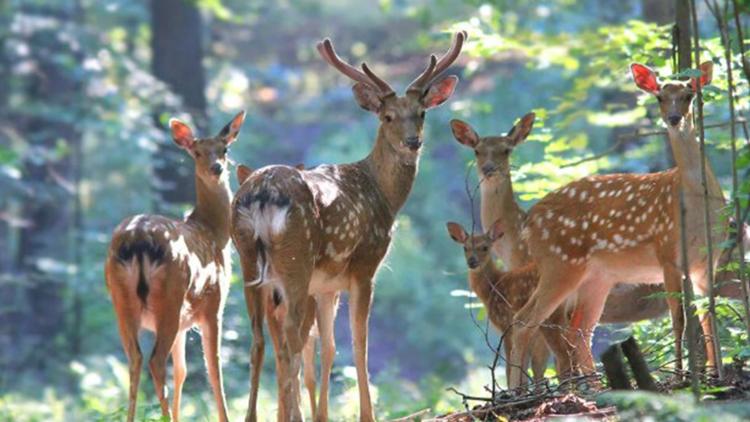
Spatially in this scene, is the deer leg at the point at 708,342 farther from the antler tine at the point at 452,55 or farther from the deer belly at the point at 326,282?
the antler tine at the point at 452,55

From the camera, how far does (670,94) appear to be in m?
10.5

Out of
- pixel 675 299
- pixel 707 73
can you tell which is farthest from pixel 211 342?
pixel 707 73

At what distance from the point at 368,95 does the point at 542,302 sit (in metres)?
2.04

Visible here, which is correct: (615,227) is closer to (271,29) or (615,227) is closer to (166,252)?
(166,252)

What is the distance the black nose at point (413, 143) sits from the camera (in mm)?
10969

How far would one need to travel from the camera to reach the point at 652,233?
36.1 feet

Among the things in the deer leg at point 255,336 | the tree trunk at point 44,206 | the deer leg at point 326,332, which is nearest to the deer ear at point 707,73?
the deer leg at point 326,332

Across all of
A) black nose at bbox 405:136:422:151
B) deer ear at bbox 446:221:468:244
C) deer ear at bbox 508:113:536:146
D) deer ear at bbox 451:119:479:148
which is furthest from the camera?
deer ear at bbox 446:221:468:244

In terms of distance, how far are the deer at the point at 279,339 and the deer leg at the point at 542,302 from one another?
1.43m

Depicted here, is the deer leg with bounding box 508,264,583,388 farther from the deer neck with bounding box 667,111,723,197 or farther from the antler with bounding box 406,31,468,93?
the antler with bounding box 406,31,468,93

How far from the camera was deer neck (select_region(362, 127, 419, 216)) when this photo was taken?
11.1 meters

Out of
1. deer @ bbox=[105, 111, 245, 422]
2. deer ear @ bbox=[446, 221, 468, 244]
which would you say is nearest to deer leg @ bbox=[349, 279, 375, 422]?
deer @ bbox=[105, 111, 245, 422]

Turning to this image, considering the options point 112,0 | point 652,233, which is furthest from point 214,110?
Result: point 652,233

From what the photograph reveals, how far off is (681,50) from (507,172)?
215 centimetres
